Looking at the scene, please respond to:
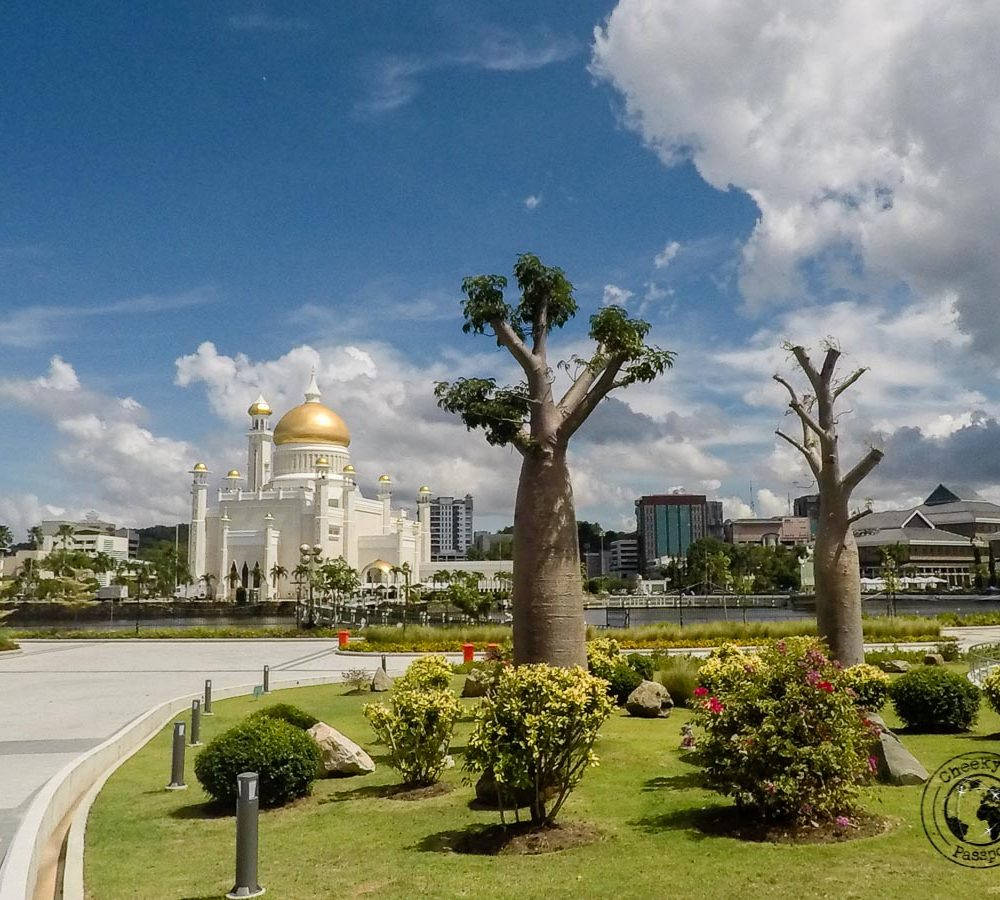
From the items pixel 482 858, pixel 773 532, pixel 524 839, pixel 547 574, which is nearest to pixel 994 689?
pixel 547 574

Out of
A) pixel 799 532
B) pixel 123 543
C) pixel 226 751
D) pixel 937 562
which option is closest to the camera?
pixel 226 751

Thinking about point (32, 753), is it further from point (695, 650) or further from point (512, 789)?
point (695, 650)

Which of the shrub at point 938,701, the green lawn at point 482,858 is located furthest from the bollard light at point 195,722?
the shrub at point 938,701

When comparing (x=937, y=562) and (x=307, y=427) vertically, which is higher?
(x=307, y=427)

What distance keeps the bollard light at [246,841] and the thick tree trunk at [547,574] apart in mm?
4468

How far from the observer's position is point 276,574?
79.3 metres

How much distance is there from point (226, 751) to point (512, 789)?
3.14m

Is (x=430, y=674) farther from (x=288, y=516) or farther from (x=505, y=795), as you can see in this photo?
(x=288, y=516)

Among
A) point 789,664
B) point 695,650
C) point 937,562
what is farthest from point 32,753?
point 937,562

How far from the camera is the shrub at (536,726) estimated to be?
7297 mm

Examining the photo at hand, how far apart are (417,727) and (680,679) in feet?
26.9

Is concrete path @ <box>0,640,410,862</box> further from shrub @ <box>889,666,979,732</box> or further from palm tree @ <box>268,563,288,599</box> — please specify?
palm tree @ <box>268,563,288,599</box>

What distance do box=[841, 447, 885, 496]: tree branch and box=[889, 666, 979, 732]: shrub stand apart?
3883 mm

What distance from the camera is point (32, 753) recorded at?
40.4ft
